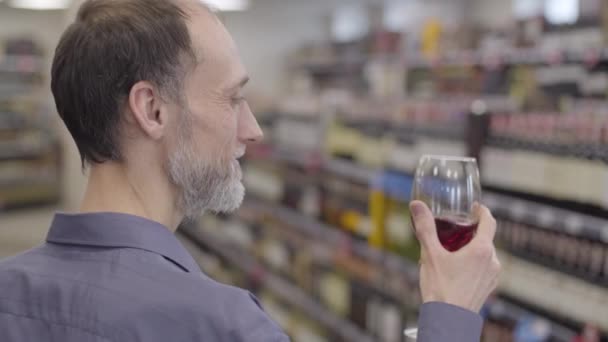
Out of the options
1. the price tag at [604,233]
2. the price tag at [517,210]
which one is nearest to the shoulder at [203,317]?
the price tag at [604,233]

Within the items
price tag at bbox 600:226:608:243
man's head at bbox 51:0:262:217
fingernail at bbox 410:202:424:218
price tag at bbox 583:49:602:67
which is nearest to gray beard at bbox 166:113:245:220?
man's head at bbox 51:0:262:217

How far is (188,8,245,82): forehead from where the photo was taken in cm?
118

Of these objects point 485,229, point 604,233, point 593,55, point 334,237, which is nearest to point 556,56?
point 593,55

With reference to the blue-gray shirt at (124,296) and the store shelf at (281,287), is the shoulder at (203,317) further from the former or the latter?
the store shelf at (281,287)

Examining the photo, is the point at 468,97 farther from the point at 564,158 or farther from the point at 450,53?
the point at 564,158

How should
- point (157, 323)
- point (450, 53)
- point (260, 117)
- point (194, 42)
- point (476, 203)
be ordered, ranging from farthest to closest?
point (260, 117)
point (450, 53)
point (476, 203)
point (194, 42)
point (157, 323)

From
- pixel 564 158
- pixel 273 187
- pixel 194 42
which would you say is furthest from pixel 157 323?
pixel 273 187

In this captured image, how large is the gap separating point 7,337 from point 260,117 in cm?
496

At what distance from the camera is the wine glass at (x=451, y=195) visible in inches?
49.9

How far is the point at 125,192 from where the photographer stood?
3.88 ft

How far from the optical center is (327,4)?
11.6 m

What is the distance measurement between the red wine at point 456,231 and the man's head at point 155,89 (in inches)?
16.9

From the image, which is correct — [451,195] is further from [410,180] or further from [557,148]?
[410,180]

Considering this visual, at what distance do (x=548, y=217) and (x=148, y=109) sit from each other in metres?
1.80
